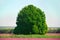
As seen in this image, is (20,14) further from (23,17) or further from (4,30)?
(4,30)

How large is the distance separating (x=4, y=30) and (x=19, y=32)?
4000 millimetres

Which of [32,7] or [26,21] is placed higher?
[32,7]

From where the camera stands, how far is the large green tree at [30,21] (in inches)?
585

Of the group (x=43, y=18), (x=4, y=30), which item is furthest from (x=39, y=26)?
(x=4, y=30)

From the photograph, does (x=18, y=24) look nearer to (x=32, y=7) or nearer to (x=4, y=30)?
(x=32, y=7)

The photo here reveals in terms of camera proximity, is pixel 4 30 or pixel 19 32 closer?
pixel 19 32

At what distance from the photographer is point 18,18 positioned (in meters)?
14.9

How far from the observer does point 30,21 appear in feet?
49.1

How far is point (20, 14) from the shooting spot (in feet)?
48.3

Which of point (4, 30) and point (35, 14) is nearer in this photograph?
point (35, 14)

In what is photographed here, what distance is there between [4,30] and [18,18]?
4.44 metres

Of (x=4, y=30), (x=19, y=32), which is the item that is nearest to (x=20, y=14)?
(x=19, y=32)

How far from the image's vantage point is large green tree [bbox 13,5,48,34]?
14.9 m

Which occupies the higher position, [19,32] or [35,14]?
[35,14]
